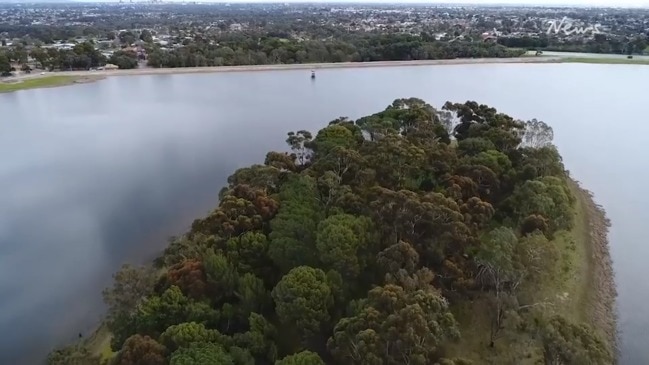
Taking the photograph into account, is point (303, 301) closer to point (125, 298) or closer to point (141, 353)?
point (141, 353)

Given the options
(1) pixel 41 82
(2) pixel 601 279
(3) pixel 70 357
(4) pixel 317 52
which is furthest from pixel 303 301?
(4) pixel 317 52

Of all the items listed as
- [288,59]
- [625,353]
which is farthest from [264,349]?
[288,59]

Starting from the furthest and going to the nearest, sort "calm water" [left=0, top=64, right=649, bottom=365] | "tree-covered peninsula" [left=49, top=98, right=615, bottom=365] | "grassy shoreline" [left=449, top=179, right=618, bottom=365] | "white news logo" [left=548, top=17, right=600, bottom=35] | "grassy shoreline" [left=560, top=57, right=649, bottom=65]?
"white news logo" [left=548, top=17, right=600, bottom=35] < "grassy shoreline" [left=560, top=57, right=649, bottom=65] < "calm water" [left=0, top=64, right=649, bottom=365] < "grassy shoreline" [left=449, top=179, right=618, bottom=365] < "tree-covered peninsula" [left=49, top=98, right=615, bottom=365]

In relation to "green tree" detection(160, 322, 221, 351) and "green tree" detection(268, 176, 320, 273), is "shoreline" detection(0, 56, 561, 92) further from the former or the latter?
"green tree" detection(160, 322, 221, 351)

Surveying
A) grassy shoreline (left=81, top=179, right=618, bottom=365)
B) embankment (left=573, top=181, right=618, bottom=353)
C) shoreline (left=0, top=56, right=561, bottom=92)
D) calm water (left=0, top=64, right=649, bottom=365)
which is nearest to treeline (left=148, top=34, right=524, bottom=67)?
shoreline (left=0, top=56, right=561, bottom=92)

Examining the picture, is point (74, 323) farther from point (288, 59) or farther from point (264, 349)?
point (288, 59)

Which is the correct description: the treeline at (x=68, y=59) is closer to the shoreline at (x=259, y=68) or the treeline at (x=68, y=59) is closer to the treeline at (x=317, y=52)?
the shoreline at (x=259, y=68)
